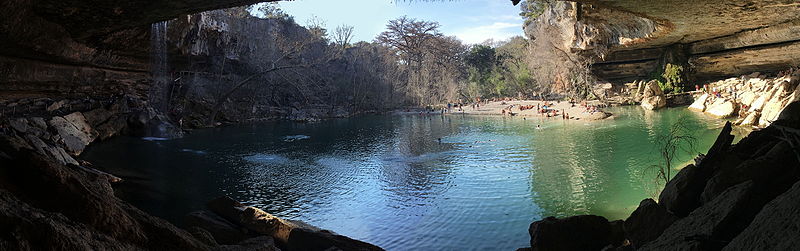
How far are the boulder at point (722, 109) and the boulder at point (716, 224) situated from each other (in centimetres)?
1777

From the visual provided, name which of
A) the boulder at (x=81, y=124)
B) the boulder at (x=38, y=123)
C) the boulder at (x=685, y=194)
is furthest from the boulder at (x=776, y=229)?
the boulder at (x=81, y=124)

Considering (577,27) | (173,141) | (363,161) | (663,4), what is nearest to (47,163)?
(663,4)

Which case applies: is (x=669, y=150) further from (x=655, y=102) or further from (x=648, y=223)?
(x=655, y=102)

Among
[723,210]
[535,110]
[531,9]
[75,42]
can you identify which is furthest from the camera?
[531,9]

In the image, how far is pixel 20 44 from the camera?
301 inches

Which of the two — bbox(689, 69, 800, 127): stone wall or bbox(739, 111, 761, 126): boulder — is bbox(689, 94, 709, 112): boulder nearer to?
bbox(689, 69, 800, 127): stone wall

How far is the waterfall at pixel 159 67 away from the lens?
14.2 metres

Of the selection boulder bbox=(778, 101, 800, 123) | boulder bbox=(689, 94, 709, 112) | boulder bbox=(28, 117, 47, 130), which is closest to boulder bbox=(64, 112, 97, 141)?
boulder bbox=(28, 117, 47, 130)

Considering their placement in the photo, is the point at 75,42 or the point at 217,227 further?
the point at 75,42

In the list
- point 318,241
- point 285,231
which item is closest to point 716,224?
point 318,241

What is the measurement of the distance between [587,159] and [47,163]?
11129mm

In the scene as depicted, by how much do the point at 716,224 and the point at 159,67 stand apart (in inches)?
730

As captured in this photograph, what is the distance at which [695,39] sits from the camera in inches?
829

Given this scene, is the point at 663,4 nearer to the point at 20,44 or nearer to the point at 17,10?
the point at 17,10
